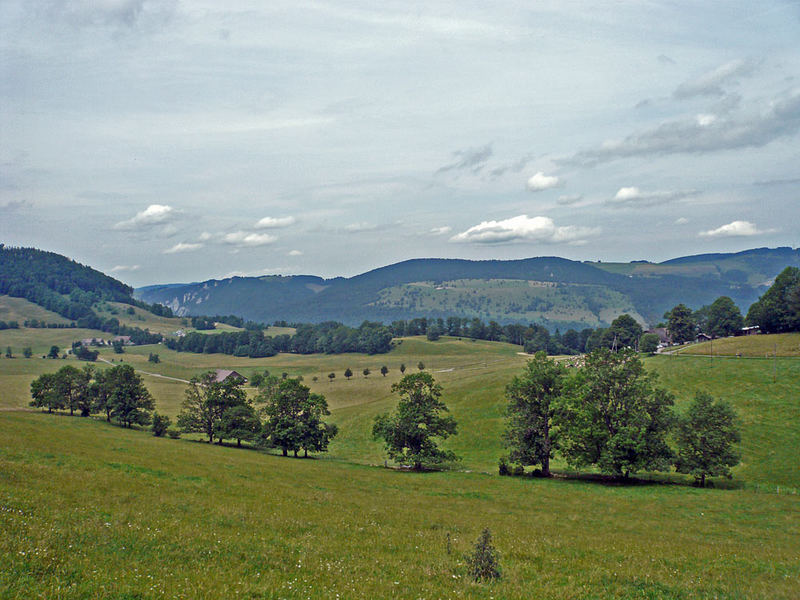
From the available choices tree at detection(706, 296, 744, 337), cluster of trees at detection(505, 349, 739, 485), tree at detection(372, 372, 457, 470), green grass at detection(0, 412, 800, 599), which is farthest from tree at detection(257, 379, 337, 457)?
tree at detection(706, 296, 744, 337)

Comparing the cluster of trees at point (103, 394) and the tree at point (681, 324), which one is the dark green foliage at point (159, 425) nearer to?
the cluster of trees at point (103, 394)

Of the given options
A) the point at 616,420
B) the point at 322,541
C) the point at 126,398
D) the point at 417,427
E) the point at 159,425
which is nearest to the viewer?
the point at 322,541

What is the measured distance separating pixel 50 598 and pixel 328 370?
596 feet

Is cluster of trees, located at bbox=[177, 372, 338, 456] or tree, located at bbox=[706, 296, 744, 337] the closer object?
cluster of trees, located at bbox=[177, 372, 338, 456]

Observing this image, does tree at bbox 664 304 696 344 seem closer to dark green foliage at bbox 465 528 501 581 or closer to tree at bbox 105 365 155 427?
tree at bbox 105 365 155 427

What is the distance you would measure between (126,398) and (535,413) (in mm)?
70442

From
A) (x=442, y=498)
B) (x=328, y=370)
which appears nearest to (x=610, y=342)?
(x=328, y=370)

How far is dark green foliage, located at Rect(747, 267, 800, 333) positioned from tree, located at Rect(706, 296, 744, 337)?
42.5 ft

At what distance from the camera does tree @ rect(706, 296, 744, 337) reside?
14888 centimetres

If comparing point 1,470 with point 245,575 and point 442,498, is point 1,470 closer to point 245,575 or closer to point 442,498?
point 245,575

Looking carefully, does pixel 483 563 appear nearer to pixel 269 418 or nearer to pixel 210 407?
pixel 269 418

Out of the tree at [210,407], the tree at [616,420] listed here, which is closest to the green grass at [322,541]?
the tree at [616,420]

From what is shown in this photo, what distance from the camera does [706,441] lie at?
46.1 meters

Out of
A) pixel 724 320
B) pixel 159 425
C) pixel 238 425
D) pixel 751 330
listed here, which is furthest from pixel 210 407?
pixel 751 330
